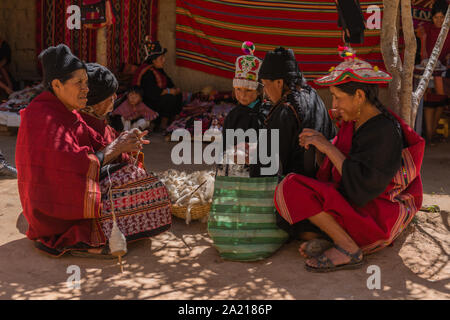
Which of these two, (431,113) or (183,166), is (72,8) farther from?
(431,113)

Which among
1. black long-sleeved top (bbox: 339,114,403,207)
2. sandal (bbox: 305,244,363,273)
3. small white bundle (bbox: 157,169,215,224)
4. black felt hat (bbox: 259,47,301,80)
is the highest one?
black felt hat (bbox: 259,47,301,80)

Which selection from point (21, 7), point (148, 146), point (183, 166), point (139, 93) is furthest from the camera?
point (21, 7)

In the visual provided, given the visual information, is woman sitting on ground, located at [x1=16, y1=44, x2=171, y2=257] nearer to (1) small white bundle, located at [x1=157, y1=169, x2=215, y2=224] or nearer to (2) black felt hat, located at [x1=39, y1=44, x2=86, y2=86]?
(2) black felt hat, located at [x1=39, y1=44, x2=86, y2=86]

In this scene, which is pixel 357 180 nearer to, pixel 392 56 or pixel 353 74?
pixel 353 74

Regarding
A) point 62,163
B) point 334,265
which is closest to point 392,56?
point 334,265

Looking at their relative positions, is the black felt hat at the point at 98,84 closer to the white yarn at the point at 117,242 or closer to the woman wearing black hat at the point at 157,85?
the white yarn at the point at 117,242

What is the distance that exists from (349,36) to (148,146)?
13.0ft

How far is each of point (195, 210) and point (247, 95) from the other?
1.07 m

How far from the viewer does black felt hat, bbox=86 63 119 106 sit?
4031 mm

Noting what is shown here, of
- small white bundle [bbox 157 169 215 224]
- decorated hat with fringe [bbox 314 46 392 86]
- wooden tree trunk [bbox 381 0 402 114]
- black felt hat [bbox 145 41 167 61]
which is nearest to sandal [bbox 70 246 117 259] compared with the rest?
small white bundle [bbox 157 169 215 224]

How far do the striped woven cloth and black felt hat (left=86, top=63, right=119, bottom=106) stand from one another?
110 cm

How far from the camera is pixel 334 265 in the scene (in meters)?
3.52
